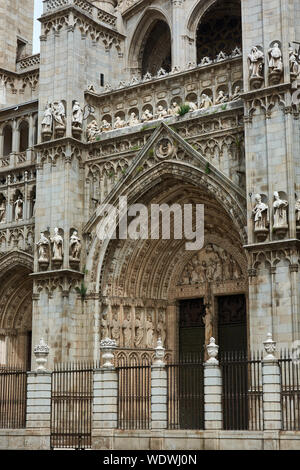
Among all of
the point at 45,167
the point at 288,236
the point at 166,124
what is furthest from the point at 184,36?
the point at 288,236

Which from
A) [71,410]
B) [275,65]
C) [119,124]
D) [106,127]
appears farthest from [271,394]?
[106,127]

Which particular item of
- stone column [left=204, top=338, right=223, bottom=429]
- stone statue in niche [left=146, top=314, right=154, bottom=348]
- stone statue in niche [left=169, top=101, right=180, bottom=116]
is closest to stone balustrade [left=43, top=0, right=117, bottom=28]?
stone statue in niche [left=169, top=101, right=180, bottom=116]

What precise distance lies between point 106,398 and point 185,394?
7.15ft

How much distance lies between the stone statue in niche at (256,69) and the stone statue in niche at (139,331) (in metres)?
8.86

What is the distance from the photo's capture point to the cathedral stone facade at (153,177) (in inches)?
878

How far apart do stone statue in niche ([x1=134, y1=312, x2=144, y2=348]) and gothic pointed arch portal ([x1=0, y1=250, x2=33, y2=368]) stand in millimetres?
5398

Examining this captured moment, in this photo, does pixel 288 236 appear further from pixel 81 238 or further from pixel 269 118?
pixel 81 238

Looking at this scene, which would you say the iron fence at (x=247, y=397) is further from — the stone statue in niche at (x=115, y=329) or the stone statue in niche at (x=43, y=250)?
the stone statue in niche at (x=43, y=250)

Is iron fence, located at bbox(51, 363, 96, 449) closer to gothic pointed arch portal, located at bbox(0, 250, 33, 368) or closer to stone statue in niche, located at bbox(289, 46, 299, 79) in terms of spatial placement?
gothic pointed arch portal, located at bbox(0, 250, 33, 368)

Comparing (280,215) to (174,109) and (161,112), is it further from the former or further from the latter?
(161,112)

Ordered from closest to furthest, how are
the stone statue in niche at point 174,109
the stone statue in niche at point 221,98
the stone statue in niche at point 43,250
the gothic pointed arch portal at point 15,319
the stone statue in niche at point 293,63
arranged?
the stone statue in niche at point 293,63
the stone statue in niche at point 221,98
the stone statue in niche at point 174,109
the stone statue in niche at point 43,250
the gothic pointed arch portal at point 15,319

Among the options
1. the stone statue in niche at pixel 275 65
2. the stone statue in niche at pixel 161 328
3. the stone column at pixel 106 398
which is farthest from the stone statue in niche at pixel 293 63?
the stone column at pixel 106 398

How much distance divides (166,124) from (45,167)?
493 cm

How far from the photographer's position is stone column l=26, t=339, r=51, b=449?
20484mm
